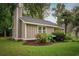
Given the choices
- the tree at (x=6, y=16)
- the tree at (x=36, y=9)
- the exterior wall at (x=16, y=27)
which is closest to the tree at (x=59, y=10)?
the tree at (x=36, y=9)

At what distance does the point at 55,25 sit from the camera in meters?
5.51

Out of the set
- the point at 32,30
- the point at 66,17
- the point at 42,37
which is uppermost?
the point at 66,17

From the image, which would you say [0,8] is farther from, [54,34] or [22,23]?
[54,34]

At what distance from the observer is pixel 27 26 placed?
18.0ft

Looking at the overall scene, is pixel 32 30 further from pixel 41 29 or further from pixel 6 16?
pixel 6 16

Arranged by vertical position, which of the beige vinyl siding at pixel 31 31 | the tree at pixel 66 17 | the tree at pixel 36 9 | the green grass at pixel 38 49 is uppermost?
the tree at pixel 36 9

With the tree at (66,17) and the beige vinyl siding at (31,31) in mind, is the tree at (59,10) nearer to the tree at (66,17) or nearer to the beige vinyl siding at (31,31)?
the tree at (66,17)

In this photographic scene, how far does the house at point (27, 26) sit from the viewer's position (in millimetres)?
5465

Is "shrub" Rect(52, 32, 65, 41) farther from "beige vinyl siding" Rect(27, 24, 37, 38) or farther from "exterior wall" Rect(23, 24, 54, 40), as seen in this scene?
"beige vinyl siding" Rect(27, 24, 37, 38)

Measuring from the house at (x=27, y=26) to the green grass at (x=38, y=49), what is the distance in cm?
15

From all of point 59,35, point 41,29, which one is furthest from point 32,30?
point 59,35

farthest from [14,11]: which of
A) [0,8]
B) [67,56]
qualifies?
[67,56]

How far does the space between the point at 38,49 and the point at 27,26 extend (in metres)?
0.38

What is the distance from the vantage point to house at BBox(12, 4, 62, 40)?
546 centimetres
